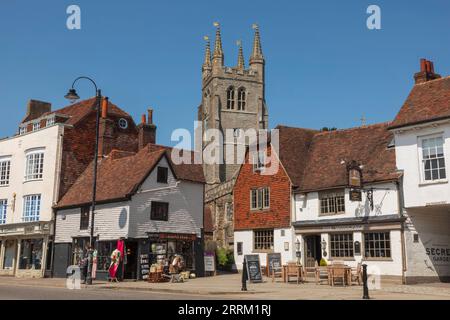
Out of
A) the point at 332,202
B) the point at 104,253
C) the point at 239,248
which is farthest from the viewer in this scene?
the point at 239,248

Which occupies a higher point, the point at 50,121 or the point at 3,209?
the point at 50,121

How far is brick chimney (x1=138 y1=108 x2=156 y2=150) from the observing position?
130ft

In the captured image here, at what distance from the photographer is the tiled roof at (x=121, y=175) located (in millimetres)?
31047

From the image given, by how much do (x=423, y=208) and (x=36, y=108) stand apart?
36.5 metres

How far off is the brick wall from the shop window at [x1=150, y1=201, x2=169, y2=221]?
18.3 feet

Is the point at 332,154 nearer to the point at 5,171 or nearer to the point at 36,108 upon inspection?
the point at 5,171

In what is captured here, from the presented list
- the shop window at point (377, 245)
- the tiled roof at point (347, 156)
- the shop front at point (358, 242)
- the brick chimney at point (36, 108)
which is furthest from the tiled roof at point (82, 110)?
the shop window at point (377, 245)

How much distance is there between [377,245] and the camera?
89.2 ft

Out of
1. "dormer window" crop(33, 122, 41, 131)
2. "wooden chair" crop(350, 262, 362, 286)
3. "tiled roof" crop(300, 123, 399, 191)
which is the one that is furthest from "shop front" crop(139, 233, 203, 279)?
"dormer window" crop(33, 122, 41, 131)

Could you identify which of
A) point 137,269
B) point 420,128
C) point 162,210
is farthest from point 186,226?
point 420,128

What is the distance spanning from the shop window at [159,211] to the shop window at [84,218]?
4509 mm

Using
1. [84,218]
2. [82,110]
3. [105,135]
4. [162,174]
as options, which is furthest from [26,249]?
[162,174]

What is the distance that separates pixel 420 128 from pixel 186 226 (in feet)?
50.1

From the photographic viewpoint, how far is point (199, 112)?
100000mm
